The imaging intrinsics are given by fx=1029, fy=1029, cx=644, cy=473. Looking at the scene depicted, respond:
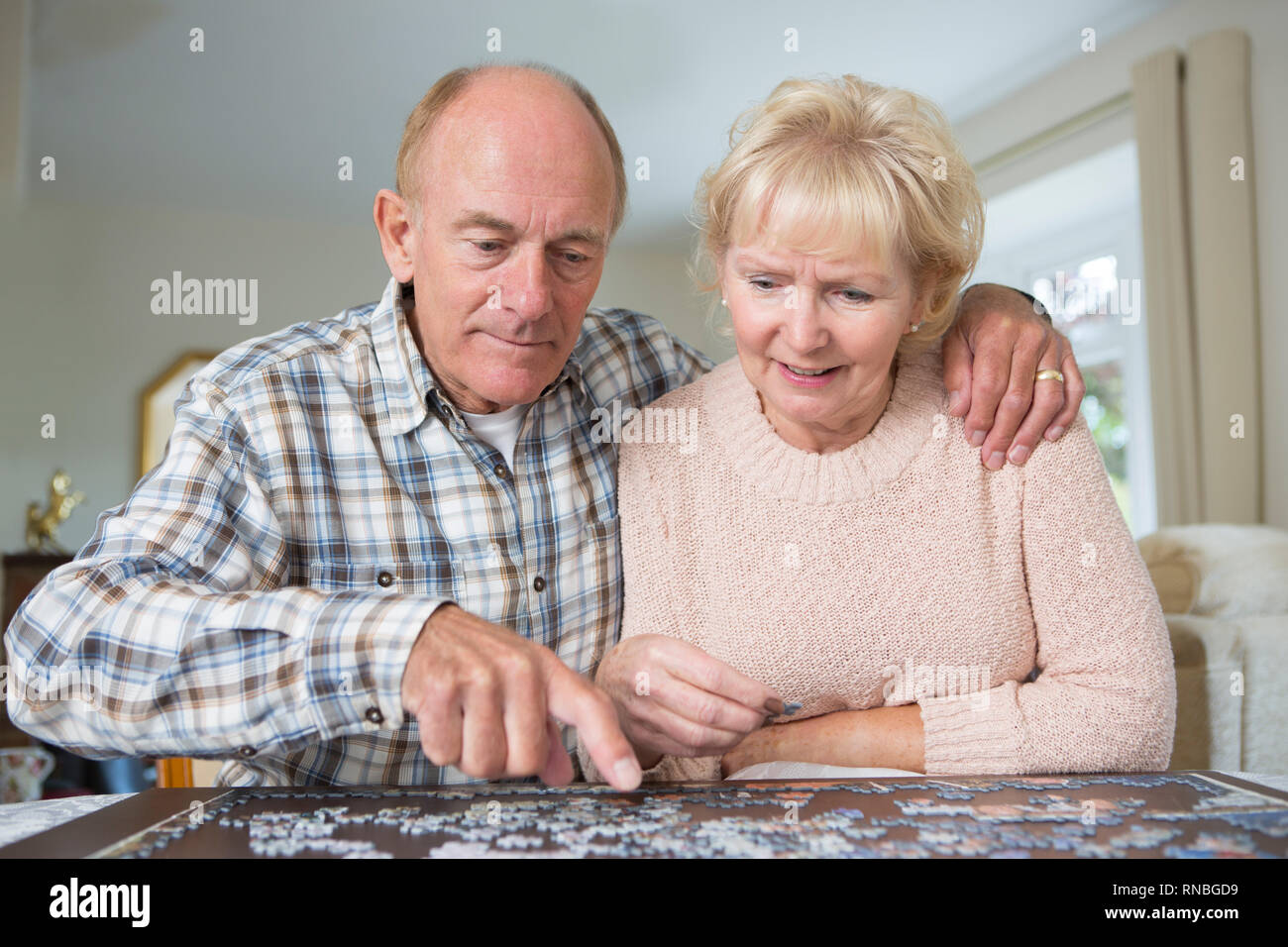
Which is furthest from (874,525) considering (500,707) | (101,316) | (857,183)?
(101,316)

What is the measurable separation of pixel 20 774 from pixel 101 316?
3764mm

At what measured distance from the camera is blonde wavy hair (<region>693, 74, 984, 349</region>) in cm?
163

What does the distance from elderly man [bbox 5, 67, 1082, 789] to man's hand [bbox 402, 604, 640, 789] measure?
8.5 inches

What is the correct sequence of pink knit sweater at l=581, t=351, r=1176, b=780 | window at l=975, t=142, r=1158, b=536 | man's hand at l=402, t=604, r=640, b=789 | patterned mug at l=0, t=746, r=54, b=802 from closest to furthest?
man's hand at l=402, t=604, r=640, b=789
pink knit sweater at l=581, t=351, r=1176, b=780
patterned mug at l=0, t=746, r=54, b=802
window at l=975, t=142, r=1158, b=536

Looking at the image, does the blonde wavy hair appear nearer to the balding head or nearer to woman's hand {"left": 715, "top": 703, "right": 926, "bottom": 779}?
the balding head

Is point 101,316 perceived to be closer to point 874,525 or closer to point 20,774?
point 20,774

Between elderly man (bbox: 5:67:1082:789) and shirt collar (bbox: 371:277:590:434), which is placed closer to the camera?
elderly man (bbox: 5:67:1082:789)

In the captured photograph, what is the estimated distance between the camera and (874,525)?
69.5 inches

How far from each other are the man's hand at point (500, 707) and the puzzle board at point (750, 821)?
7cm

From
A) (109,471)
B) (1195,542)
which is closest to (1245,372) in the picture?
(1195,542)

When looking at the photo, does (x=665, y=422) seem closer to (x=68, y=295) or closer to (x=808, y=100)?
(x=808, y=100)

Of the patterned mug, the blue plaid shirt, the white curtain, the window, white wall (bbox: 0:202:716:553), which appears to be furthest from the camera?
white wall (bbox: 0:202:716:553)

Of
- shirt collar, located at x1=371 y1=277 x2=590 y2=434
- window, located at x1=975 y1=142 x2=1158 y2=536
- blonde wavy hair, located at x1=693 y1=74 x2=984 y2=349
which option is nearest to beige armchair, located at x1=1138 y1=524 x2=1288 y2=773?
blonde wavy hair, located at x1=693 y1=74 x2=984 y2=349

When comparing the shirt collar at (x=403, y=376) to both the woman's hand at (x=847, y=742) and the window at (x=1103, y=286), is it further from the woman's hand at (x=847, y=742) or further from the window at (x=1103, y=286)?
the window at (x=1103, y=286)
